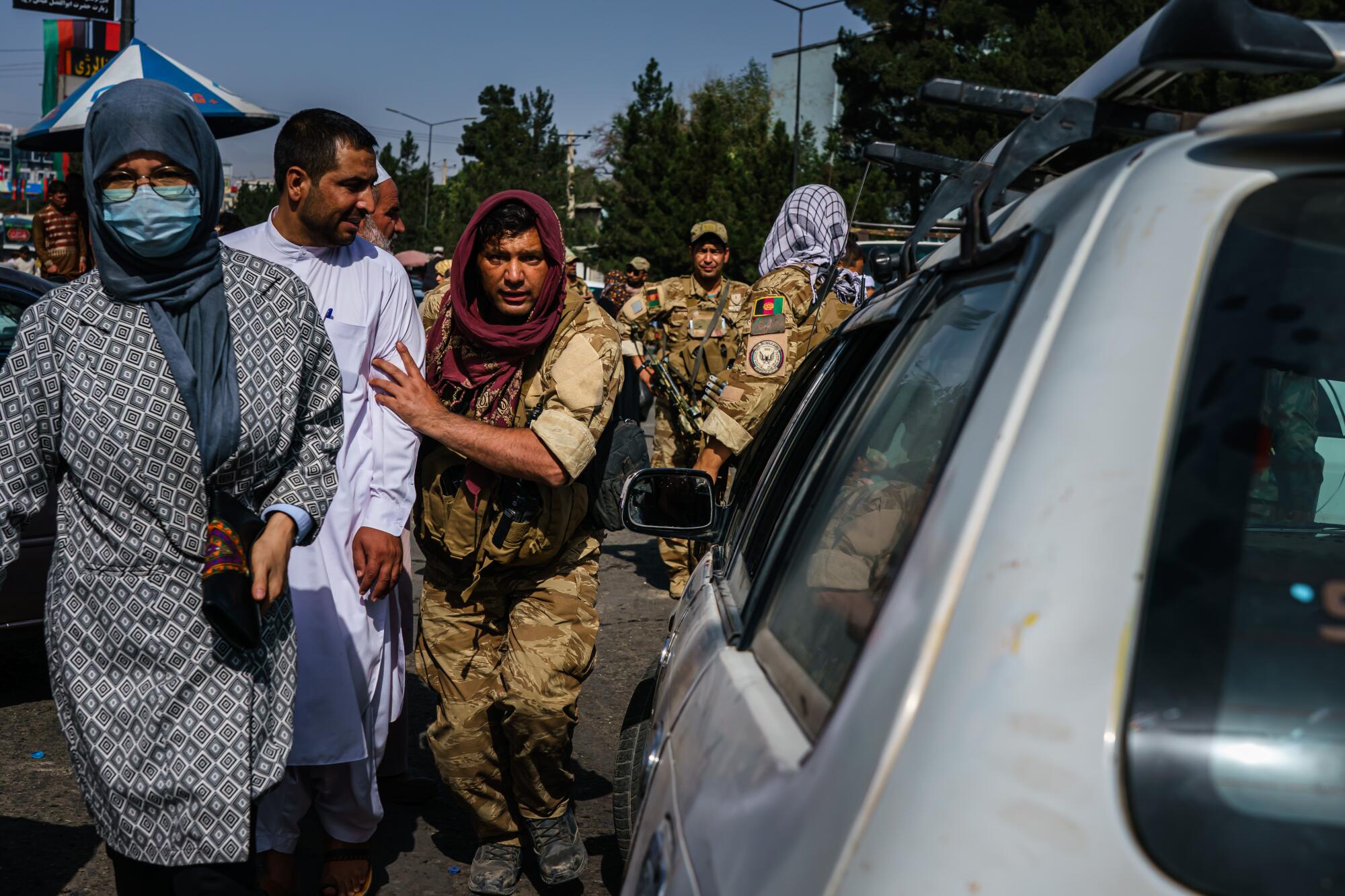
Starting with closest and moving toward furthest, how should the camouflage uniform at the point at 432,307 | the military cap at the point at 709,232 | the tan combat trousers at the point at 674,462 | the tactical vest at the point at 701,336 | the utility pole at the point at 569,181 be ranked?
the camouflage uniform at the point at 432,307 < the tan combat trousers at the point at 674,462 < the tactical vest at the point at 701,336 < the military cap at the point at 709,232 < the utility pole at the point at 569,181

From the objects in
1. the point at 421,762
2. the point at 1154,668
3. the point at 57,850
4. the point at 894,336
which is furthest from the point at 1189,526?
the point at 421,762

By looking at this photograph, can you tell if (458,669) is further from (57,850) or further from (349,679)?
(57,850)

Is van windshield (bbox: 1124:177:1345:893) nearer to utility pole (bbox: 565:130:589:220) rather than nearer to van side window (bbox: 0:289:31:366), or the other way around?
van side window (bbox: 0:289:31:366)

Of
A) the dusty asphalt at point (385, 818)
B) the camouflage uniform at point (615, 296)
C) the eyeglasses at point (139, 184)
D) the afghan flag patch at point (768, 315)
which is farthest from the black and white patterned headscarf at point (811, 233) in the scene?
the camouflage uniform at point (615, 296)

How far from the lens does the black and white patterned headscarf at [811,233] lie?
6.01 meters

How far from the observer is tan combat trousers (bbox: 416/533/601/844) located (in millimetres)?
3654

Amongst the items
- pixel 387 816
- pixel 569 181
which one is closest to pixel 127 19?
pixel 387 816

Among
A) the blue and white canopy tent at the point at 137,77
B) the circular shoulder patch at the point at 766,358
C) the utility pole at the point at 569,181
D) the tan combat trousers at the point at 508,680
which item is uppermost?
the utility pole at the point at 569,181

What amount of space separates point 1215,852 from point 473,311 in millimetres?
3084

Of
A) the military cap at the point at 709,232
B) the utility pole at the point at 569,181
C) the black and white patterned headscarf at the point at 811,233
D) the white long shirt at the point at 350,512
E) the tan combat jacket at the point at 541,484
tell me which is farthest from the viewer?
the utility pole at the point at 569,181

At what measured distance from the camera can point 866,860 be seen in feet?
3.12

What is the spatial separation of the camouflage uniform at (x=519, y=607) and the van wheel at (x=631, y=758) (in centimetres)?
50

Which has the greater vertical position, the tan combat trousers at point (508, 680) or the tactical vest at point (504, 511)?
the tactical vest at point (504, 511)

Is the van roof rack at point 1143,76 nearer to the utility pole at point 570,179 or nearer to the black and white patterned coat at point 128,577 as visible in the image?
the black and white patterned coat at point 128,577
